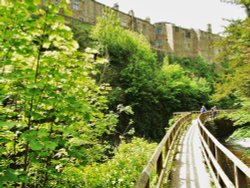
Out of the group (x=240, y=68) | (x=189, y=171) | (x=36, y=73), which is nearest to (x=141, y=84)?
(x=240, y=68)

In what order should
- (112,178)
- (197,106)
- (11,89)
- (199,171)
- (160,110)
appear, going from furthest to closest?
1. (197,106)
2. (160,110)
3. (199,171)
4. (112,178)
5. (11,89)

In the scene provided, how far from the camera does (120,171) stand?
8.57 m

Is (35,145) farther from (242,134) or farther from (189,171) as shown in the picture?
(242,134)

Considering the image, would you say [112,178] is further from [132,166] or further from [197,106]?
[197,106]

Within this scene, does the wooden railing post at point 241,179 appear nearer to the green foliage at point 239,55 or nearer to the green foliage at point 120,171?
the green foliage at point 120,171

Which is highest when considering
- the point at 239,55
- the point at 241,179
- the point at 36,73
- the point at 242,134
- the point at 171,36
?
the point at 171,36

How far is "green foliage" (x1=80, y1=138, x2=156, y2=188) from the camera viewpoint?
7796 mm

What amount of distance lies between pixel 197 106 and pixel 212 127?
19254mm

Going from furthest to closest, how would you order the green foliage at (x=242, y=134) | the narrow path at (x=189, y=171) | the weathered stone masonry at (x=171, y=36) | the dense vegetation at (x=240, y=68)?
the weathered stone masonry at (x=171, y=36) < the dense vegetation at (x=240, y=68) < the green foliage at (x=242, y=134) < the narrow path at (x=189, y=171)

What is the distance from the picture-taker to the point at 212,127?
2998cm

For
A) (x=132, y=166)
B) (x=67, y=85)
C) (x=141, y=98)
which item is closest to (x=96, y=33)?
(x=141, y=98)

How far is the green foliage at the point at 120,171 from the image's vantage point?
780 centimetres

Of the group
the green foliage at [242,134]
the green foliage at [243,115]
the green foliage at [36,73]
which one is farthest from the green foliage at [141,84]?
the green foliage at [36,73]

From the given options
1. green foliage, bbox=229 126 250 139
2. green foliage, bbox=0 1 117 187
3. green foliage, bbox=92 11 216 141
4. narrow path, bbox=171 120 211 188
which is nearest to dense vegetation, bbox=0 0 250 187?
green foliage, bbox=0 1 117 187
